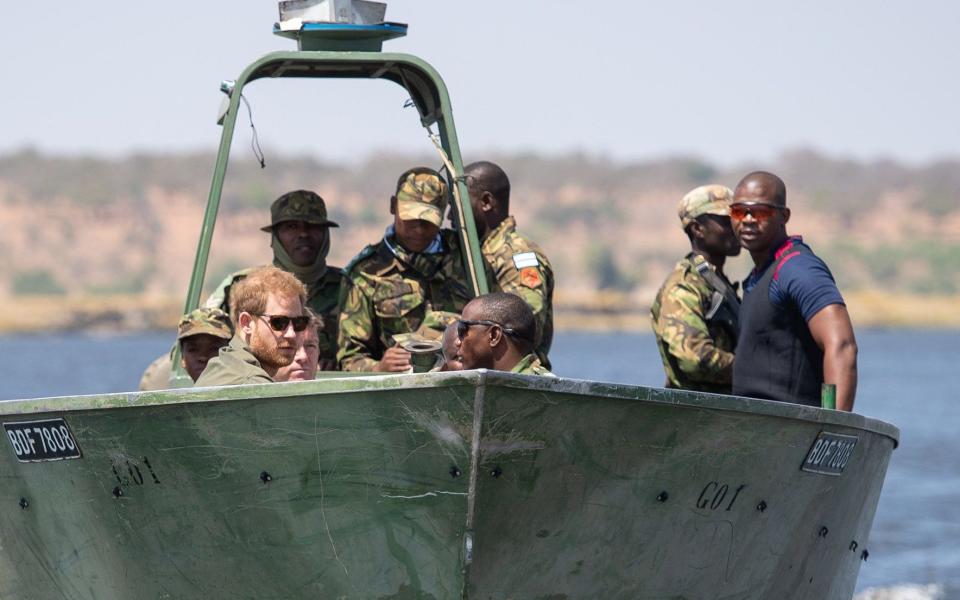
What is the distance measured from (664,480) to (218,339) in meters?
2.53

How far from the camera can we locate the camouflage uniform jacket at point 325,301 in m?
8.66

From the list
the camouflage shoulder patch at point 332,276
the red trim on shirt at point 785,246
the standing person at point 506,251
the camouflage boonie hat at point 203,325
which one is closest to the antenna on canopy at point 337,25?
the standing person at point 506,251

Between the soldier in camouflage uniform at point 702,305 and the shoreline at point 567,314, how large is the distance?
204 feet

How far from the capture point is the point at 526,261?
8234 mm

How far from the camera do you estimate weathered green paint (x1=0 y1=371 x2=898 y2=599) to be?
5609 millimetres

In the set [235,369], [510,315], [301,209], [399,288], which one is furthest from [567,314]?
[510,315]

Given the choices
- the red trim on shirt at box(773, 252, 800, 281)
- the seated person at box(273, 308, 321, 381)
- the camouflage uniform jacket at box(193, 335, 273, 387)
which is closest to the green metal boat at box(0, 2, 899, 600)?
the camouflage uniform jacket at box(193, 335, 273, 387)

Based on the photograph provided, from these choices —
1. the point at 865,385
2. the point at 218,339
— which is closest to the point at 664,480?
the point at 218,339

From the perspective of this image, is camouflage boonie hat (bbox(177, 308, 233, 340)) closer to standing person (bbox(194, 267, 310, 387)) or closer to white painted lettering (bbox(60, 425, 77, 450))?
standing person (bbox(194, 267, 310, 387))

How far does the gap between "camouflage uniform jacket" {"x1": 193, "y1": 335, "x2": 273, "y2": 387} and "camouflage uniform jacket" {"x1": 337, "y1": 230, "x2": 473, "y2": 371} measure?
1774mm

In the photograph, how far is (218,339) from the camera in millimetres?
7715

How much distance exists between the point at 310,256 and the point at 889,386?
30648 mm

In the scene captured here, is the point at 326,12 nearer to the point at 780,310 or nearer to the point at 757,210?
the point at 757,210

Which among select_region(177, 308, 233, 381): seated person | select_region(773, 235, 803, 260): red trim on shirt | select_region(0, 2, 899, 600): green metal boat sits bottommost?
select_region(0, 2, 899, 600): green metal boat
